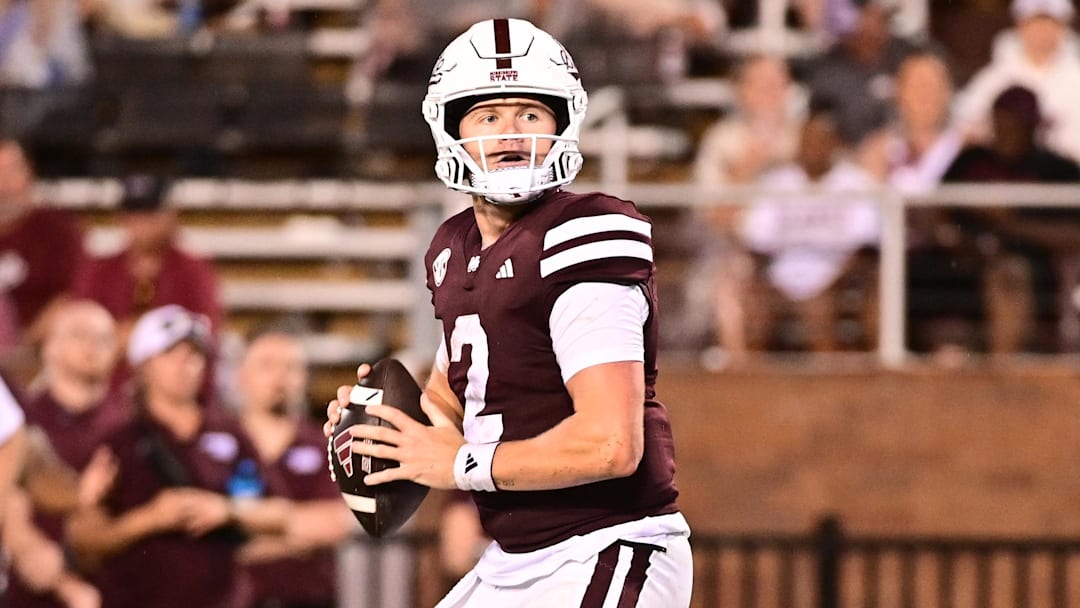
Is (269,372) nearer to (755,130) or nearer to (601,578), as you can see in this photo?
(755,130)

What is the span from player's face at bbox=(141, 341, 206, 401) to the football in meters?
2.76

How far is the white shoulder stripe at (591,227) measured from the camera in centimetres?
340

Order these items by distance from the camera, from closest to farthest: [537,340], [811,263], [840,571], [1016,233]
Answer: [537,340] → [840,571] → [1016,233] → [811,263]

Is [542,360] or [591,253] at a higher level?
[591,253]

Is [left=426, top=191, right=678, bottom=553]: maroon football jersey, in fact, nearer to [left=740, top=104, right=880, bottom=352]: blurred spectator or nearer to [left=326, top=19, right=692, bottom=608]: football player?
[left=326, top=19, right=692, bottom=608]: football player

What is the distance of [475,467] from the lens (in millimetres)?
3445

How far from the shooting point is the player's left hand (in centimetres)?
351

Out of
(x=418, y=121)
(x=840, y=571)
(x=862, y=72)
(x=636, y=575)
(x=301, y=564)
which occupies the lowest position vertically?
(x=840, y=571)

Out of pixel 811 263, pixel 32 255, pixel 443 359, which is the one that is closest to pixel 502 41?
pixel 443 359

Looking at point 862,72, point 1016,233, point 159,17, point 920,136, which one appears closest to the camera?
point 1016,233

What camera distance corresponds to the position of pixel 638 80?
33.1ft

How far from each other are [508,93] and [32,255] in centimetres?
574

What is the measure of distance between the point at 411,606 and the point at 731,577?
4.73 feet

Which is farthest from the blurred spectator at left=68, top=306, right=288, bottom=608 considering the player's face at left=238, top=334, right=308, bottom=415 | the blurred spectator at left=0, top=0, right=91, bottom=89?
the blurred spectator at left=0, top=0, right=91, bottom=89
